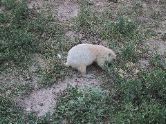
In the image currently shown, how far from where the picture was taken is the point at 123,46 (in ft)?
30.4

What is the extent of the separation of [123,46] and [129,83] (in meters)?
1.79

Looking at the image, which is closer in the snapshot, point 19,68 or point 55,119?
point 55,119

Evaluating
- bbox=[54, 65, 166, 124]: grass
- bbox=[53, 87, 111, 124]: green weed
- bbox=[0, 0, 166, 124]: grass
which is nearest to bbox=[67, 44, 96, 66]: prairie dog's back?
bbox=[0, 0, 166, 124]: grass

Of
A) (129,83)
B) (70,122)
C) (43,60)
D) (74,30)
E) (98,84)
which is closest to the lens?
(70,122)

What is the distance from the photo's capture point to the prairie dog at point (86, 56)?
8320mm

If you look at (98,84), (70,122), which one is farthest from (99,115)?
(98,84)

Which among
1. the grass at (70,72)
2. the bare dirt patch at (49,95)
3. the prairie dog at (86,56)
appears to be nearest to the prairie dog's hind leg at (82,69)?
the prairie dog at (86,56)

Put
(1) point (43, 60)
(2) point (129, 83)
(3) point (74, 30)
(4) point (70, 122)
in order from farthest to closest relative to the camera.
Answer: (3) point (74, 30), (1) point (43, 60), (2) point (129, 83), (4) point (70, 122)

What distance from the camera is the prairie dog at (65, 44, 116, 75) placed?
8320 millimetres

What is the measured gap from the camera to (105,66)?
27.6ft

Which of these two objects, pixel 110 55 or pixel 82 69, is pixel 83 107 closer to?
pixel 82 69

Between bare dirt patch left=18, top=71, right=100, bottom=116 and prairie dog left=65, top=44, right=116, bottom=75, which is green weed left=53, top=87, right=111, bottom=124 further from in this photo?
prairie dog left=65, top=44, right=116, bottom=75

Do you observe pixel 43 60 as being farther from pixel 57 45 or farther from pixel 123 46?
pixel 123 46

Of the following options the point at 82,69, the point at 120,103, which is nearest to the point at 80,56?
the point at 82,69
